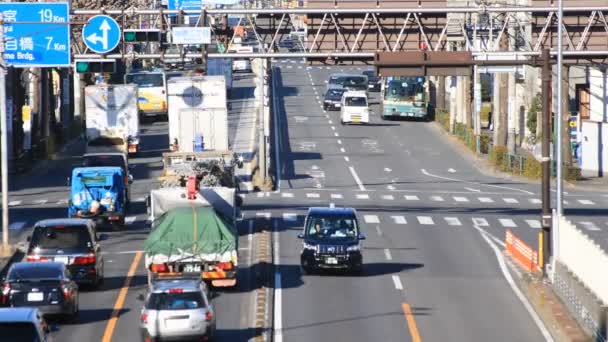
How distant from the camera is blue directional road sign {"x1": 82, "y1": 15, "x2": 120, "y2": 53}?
4466 centimetres

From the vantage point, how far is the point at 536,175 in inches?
2815

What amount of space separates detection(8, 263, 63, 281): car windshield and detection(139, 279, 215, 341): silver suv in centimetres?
366

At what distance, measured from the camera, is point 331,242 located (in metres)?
38.7

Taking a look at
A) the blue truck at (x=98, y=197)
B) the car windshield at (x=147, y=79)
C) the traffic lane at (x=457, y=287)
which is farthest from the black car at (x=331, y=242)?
the car windshield at (x=147, y=79)

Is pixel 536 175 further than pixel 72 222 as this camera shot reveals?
Yes

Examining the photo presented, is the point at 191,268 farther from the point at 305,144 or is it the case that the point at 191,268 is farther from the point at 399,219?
the point at 305,144

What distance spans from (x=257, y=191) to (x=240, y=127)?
25.3 meters

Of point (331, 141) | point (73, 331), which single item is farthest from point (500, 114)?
point (73, 331)

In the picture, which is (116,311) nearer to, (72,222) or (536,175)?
(72,222)

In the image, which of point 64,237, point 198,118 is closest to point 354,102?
point 198,118

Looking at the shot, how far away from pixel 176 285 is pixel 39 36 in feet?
62.6

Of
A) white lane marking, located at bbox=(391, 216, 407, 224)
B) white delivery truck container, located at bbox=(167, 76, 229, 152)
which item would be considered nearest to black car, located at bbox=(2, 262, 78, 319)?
white lane marking, located at bbox=(391, 216, 407, 224)

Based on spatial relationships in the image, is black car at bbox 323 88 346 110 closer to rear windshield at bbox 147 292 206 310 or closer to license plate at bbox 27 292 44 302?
license plate at bbox 27 292 44 302

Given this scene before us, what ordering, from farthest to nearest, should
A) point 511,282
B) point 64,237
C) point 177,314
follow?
point 511,282 < point 64,237 < point 177,314
